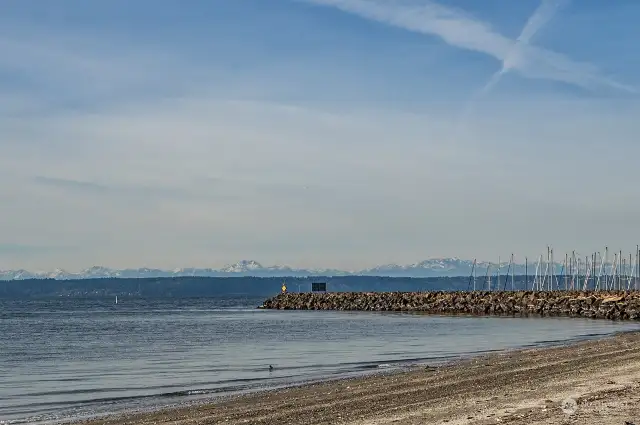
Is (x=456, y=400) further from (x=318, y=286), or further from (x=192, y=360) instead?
(x=318, y=286)

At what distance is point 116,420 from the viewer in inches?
803

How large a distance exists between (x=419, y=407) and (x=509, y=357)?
14976 mm

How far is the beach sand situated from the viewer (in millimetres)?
17375

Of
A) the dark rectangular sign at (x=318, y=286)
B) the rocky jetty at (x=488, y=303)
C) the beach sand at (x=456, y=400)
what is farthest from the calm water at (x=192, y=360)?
the dark rectangular sign at (x=318, y=286)

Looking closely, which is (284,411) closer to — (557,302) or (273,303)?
(557,302)

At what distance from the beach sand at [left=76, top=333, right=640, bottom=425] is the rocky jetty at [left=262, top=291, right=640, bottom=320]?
49901 mm

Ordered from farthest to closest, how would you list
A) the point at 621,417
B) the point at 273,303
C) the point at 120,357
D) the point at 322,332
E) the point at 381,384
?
the point at 273,303, the point at 322,332, the point at 120,357, the point at 381,384, the point at 621,417

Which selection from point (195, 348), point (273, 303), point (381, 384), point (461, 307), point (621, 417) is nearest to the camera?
point (621, 417)

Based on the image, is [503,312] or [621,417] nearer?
[621,417]

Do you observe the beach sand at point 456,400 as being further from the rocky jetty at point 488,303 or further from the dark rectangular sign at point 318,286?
the dark rectangular sign at point 318,286

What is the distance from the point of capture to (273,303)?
142125mm

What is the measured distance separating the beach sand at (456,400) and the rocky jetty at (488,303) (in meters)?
49.9

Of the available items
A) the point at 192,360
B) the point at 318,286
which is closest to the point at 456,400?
the point at 192,360

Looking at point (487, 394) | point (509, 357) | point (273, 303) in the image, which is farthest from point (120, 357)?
point (273, 303)
